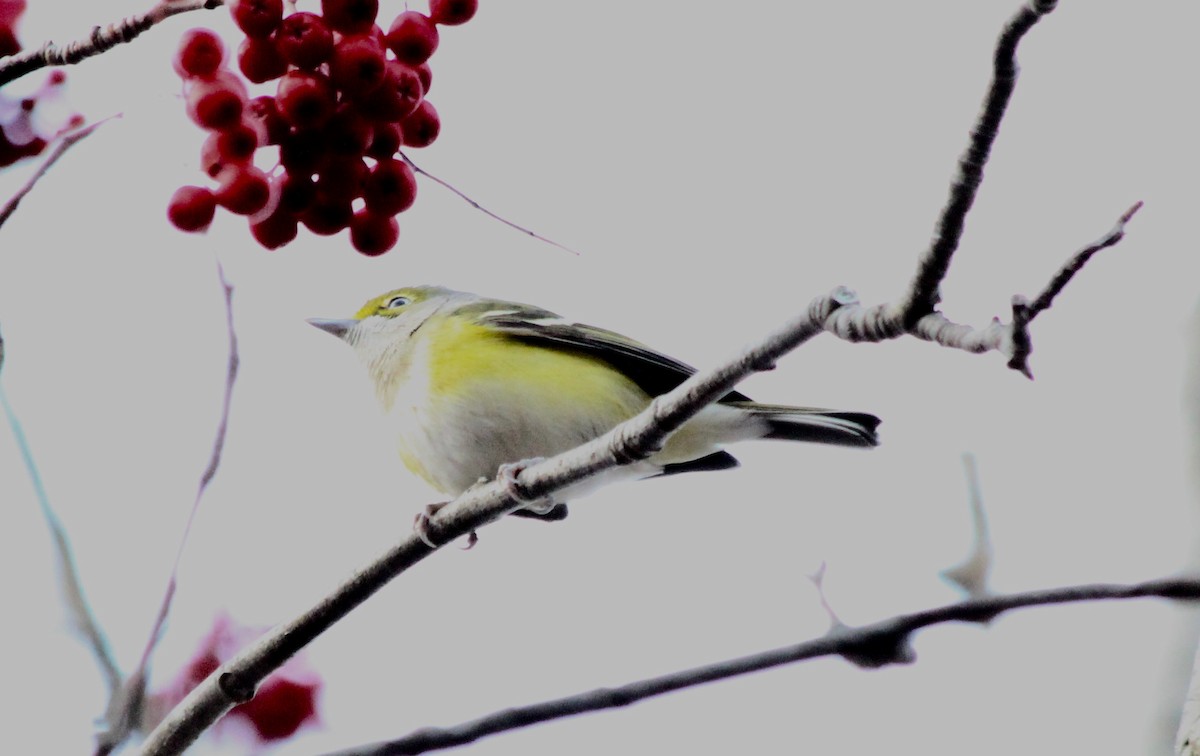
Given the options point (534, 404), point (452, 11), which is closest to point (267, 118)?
point (452, 11)

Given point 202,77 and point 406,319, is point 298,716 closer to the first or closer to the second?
point 202,77

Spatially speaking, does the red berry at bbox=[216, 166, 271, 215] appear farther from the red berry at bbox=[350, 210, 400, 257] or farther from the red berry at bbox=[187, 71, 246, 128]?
the red berry at bbox=[350, 210, 400, 257]

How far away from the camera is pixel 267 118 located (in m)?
2.29

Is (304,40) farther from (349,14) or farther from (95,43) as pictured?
(95,43)

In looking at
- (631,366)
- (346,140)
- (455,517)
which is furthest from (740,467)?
(346,140)

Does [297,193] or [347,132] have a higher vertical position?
[347,132]

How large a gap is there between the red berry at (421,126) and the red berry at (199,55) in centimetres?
36

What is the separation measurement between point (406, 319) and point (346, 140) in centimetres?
245

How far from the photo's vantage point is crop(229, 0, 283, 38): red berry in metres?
2.16

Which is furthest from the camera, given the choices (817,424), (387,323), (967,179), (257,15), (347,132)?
(387,323)

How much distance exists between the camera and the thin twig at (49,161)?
5.65 ft

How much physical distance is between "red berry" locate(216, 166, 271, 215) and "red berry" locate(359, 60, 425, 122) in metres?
0.24

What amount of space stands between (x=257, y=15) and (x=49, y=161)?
49cm

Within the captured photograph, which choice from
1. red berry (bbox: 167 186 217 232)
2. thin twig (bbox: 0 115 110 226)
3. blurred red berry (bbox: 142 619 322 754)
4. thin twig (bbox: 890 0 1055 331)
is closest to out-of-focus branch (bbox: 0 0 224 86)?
thin twig (bbox: 0 115 110 226)
